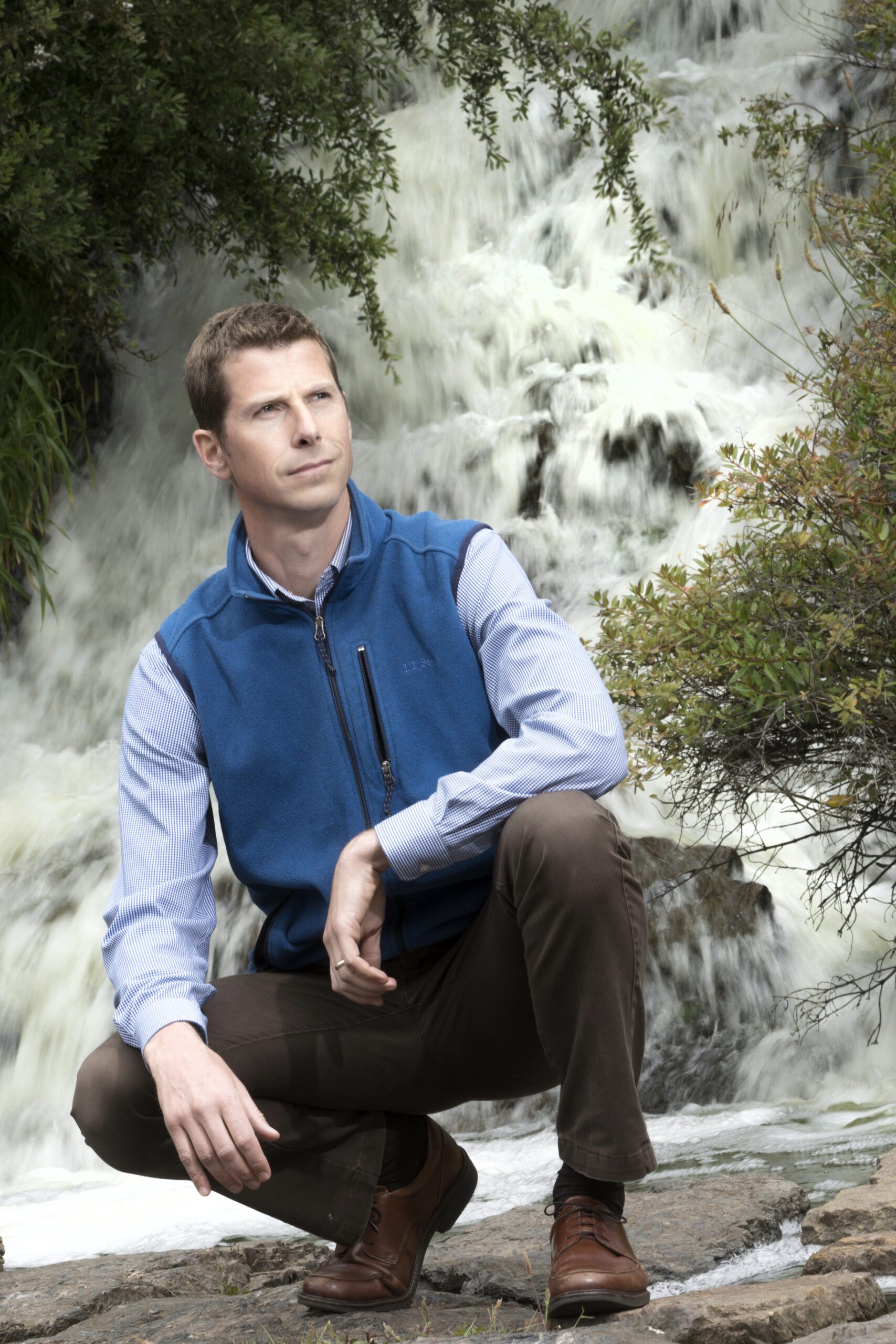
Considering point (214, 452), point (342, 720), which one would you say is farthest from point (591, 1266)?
point (214, 452)

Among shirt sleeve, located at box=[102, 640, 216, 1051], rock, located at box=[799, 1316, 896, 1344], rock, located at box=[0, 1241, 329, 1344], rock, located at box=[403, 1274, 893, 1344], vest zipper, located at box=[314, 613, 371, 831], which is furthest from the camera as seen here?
rock, located at box=[0, 1241, 329, 1344]

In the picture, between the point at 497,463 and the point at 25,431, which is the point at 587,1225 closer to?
the point at 497,463

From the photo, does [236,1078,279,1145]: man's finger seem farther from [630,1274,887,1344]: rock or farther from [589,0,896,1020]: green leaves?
[589,0,896,1020]: green leaves

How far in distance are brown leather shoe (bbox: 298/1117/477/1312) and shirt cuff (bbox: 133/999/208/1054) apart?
0.42 meters

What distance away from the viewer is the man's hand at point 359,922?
171 centimetres

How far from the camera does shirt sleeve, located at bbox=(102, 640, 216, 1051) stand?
1.79 m

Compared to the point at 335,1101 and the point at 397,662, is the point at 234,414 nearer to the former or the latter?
the point at 397,662

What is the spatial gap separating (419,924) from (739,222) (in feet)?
19.1

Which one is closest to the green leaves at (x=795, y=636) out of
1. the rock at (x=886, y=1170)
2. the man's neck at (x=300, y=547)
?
the rock at (x=886, y=1170)

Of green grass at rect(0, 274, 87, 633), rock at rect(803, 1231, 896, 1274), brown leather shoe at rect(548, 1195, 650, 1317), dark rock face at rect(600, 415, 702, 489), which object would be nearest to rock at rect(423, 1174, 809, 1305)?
rock at rect(803, 1231, 896, 1274)

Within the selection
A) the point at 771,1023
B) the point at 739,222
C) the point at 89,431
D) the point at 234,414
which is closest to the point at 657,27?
the point at 739,222

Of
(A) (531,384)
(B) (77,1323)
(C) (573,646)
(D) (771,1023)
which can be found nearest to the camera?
(C) (573,646)

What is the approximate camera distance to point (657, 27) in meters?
7.81

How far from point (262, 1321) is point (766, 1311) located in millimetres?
706
